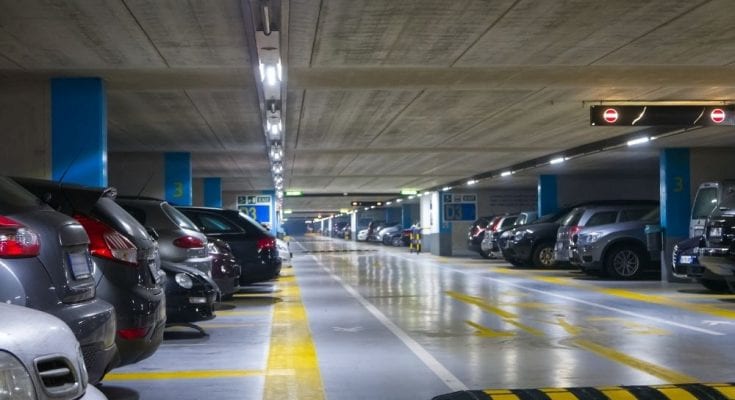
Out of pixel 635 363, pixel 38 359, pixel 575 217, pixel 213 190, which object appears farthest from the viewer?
pixel 213 190

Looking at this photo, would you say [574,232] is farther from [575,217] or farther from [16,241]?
[16,241]

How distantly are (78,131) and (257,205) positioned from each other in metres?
28.3

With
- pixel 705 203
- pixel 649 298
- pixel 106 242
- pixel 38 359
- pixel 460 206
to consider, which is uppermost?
pixel 460 206

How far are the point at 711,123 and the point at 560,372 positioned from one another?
311 inches

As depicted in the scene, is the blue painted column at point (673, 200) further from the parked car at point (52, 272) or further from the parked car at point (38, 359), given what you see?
the parked car at point (38, 359)

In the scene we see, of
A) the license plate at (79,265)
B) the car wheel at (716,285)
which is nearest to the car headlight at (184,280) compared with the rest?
the license plate at (79,265)

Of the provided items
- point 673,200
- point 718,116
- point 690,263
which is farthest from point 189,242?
point 673,200

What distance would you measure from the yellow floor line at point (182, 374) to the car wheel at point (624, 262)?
13.7 m

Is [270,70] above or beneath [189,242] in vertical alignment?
above

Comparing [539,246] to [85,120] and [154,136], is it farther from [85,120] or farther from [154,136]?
[85,120]

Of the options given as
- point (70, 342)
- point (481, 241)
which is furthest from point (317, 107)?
point (481, 241)

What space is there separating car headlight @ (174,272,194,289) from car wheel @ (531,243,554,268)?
1617cm

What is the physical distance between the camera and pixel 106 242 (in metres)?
5.64

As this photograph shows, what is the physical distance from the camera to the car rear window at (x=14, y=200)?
4388mm
